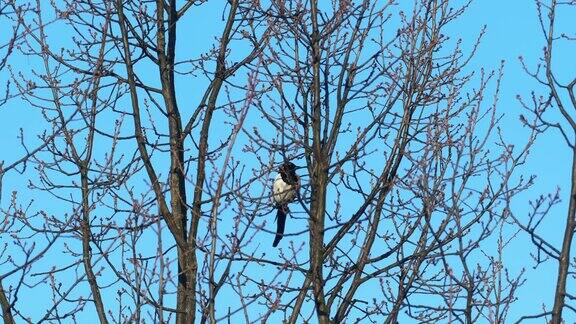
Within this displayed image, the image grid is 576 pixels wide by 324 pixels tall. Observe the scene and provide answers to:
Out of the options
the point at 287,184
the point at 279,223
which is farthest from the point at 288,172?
the point at 279,223

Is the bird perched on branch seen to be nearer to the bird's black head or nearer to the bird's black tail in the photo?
the bird's black head

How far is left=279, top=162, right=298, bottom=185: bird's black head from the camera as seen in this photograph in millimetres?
7499

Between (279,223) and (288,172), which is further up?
(279,223)

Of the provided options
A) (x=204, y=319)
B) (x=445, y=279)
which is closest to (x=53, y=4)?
(x=204, y=319)

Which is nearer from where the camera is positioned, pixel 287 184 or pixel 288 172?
pixel 288 172

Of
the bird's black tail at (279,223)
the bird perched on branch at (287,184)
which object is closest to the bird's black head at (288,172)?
the bird perched on branch at (287,184)

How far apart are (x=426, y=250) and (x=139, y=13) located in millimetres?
2990

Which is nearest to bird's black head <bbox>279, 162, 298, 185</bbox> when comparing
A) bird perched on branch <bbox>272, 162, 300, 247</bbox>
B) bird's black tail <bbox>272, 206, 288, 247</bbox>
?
bird perched on branch <bbox>272, 162, 300, 247</bbox>

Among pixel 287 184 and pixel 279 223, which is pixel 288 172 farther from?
pixel 279 223

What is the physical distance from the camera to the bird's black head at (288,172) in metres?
7.50

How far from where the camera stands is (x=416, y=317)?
7438 mm

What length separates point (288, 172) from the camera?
25.4 ft

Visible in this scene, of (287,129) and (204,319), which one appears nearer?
(204,319)

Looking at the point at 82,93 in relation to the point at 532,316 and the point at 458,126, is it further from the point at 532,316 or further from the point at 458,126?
the point at 532,316
